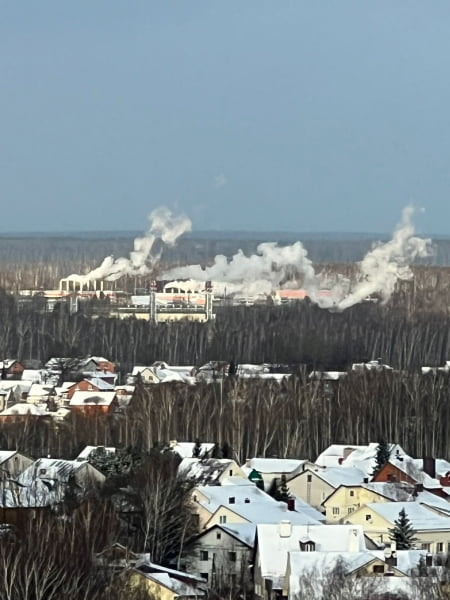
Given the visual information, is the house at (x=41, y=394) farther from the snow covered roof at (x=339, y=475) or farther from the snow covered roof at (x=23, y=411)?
the snow covered roof at (x=339, y=475)

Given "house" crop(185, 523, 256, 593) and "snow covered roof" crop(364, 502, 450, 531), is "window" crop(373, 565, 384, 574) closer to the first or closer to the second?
"house" crop(185, 523, 256, 593)

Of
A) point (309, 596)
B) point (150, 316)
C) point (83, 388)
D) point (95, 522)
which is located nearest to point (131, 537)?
point (95, 522)

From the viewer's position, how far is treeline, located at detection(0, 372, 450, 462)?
1719 inches

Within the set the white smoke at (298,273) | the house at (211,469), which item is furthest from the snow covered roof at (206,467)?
the white smoke at (298,273)

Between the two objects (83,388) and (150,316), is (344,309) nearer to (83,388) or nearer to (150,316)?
(150,316)

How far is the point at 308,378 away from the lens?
56.6 m

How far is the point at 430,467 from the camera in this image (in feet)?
130

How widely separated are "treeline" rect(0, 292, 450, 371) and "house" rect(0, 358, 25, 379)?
145 inches

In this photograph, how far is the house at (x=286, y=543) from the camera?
2733 cm

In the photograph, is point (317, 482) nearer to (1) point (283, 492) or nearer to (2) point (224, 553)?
(1) point (283, 492)

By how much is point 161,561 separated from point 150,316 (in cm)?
5434

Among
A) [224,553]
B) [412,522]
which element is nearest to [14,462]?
[224,553]

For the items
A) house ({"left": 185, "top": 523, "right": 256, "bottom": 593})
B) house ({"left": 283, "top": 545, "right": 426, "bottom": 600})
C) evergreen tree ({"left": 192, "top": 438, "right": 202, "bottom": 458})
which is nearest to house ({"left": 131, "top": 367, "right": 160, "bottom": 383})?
evergreen tree ({"left": 192, "top": 438, "right": 202, "bottom": 458})

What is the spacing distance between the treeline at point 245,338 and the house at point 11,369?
3679 millimetres
